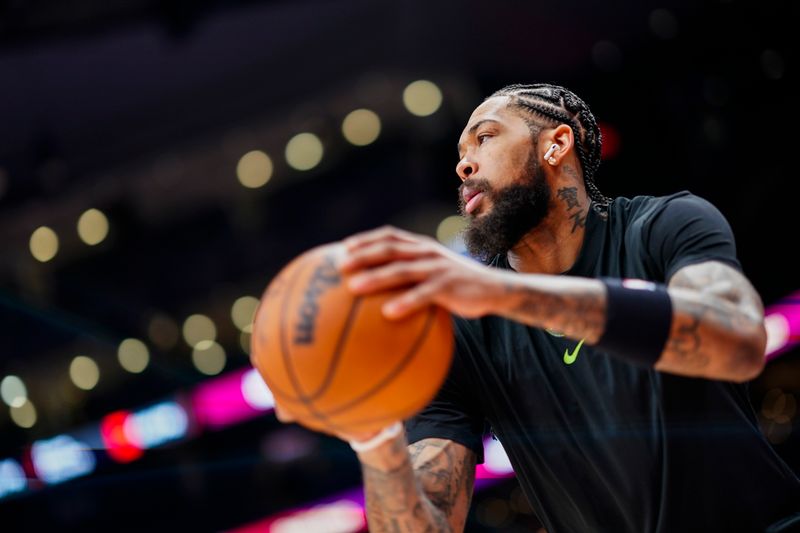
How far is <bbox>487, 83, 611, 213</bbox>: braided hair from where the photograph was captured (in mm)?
2925

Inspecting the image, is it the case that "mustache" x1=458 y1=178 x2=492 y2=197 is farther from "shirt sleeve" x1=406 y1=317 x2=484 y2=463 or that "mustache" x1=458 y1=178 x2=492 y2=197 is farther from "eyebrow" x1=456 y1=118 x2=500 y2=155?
"shirt sleeve" x1=406 y1=317 x2=484 y2=463

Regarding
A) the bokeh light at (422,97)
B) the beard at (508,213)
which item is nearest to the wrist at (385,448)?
the beard at (508,213)

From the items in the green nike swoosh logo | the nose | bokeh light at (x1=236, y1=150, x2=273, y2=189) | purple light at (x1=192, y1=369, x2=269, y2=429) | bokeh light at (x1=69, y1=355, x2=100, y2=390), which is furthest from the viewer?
bokeh light at (x1=236, y1=150, x2=273, y2=189)

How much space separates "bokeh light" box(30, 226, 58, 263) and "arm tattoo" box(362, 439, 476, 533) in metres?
8.29

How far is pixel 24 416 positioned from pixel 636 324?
7305mm

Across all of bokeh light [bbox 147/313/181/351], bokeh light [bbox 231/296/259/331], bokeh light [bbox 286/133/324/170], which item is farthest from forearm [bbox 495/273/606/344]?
bokeh light [bbox 286/133/324/170]

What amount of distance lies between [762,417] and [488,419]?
25.6 ft

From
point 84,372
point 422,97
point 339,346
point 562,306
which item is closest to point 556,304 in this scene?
point 562,306

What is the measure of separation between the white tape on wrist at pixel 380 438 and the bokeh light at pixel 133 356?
6.73m

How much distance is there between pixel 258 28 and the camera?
30.2ft

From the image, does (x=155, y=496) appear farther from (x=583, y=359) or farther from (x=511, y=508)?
(x=583, y=359)

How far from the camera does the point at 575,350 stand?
2545mm

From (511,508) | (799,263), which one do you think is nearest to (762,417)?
(799,263)

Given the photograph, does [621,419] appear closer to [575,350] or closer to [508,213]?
[575,350]
